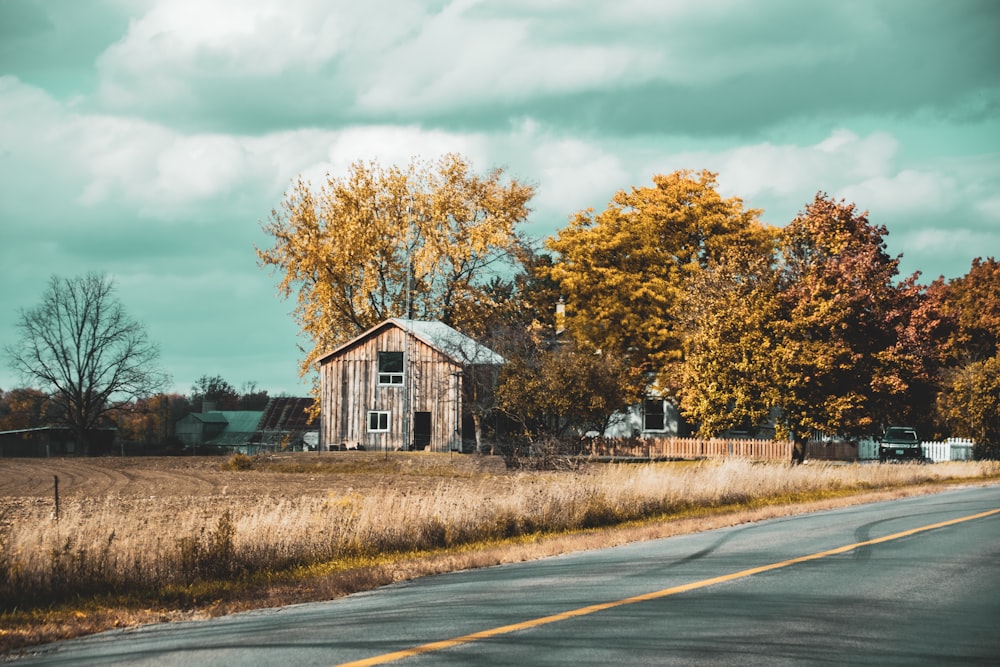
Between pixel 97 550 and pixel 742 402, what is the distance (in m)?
25.0

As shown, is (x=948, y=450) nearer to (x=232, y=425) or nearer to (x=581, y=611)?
(x=581, y=611)

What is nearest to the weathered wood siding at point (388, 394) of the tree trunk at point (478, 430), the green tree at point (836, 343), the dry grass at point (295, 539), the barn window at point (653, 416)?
the tree trunk at point (478, 430)

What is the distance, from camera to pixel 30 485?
109 feet

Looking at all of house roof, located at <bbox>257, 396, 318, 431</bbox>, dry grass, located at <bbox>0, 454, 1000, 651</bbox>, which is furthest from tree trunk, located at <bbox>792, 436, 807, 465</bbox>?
house roof, located at <bbox>257, 396, 318, 431</bbox>

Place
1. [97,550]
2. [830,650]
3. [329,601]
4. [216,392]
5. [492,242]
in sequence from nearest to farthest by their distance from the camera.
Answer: [830,650]
[329,601]
[97,550]
[492,242]
[216,392]

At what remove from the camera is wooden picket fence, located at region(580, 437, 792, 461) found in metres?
49.6

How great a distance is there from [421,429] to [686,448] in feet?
45.7

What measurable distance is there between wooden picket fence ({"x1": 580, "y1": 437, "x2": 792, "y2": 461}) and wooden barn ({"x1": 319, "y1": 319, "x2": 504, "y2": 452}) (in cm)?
814

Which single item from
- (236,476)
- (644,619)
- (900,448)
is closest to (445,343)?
(236,476)

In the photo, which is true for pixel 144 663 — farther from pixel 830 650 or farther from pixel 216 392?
pixel 216 392

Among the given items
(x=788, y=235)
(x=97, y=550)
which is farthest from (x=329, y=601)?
(x=788, y=235)

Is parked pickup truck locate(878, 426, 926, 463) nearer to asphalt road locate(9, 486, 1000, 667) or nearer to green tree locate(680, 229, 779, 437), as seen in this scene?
green tree locate(680, 229, 779, 437)

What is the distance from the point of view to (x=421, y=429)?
54.2m

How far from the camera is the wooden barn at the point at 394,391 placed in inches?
2087
